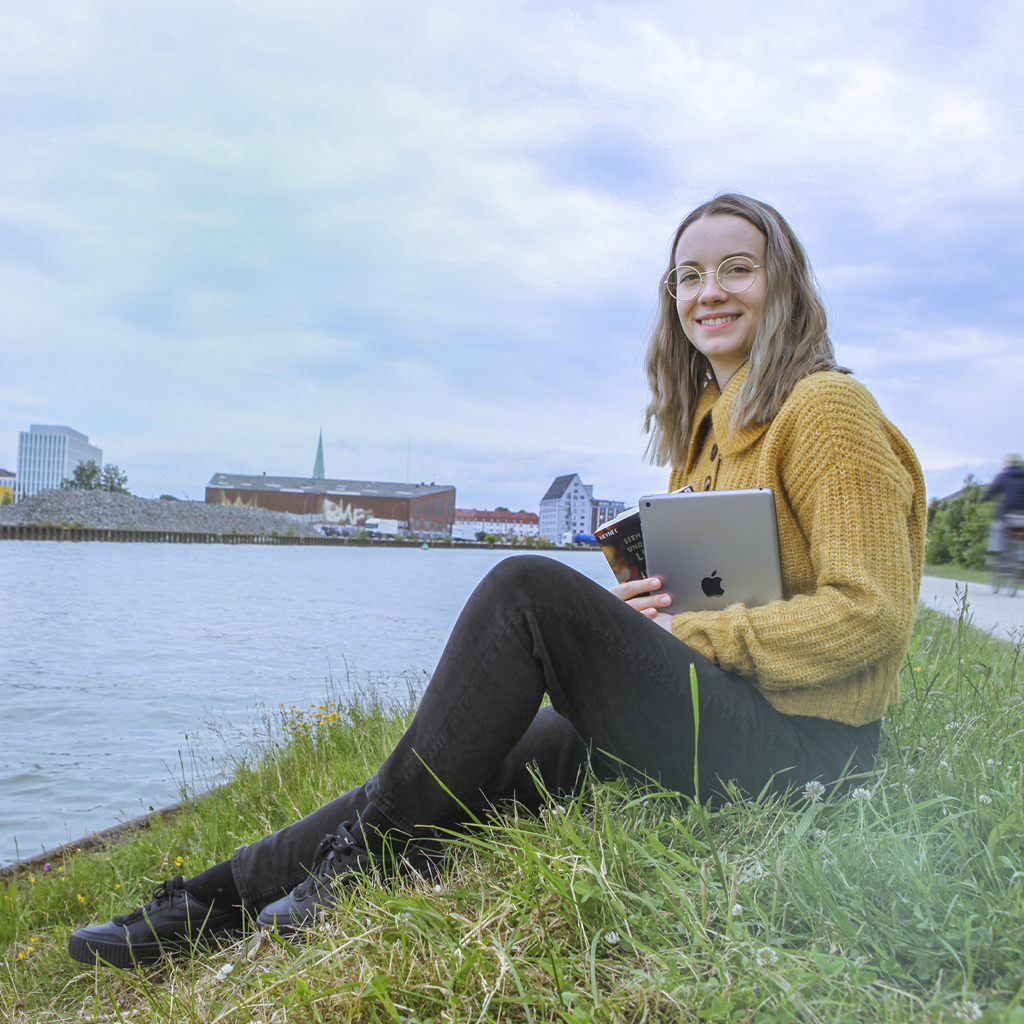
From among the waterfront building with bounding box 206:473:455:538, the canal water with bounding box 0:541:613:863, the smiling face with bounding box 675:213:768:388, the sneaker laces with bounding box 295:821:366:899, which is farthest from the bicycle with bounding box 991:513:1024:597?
the waterfront building with bounding box 206:473:455:538

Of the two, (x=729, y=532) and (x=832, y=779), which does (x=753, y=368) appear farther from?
(x=832, y=779)

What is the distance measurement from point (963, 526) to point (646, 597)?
706 inches

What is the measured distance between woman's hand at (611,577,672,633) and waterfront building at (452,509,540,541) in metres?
93.6

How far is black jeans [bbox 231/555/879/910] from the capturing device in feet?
4.83

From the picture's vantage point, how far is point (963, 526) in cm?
1711

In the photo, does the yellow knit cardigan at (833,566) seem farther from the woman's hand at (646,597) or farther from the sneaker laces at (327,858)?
the sneaker laces at (327,858)

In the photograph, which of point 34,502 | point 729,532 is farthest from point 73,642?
point 34,502

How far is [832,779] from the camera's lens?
1.57 meters

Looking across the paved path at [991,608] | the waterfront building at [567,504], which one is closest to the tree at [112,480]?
the waterfront building at [567,504]

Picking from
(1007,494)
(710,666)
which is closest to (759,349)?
(710,666)

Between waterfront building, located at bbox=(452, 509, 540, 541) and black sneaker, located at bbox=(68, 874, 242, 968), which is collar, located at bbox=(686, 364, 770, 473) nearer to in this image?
black sneaker, located at bbox=(68, 874, 242, 968)

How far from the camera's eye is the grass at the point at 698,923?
97 centimetres

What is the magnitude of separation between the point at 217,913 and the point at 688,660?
1210 millimetres

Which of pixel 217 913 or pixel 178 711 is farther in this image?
pixel 178 711
